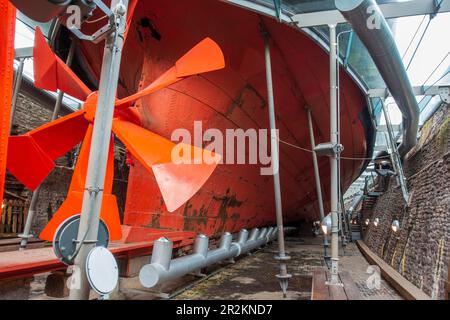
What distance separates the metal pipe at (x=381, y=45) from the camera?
4.25 meters

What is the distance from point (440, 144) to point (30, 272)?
25.0 feet

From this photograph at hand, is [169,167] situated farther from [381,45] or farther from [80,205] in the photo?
[381,45]

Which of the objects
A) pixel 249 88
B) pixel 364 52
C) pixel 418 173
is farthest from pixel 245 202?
pixel 418 173

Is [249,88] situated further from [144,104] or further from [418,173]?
[418,173]

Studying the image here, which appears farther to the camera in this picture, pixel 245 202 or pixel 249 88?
pixel 245 202

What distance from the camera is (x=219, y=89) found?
227 inches

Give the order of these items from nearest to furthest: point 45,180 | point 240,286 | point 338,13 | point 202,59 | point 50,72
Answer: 1. point 202,59
2. point 50,72
3. point 338,13
4. point 240,286
5. point 45,180

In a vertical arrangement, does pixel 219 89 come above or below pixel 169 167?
above

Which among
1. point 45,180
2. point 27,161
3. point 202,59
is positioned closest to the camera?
point 202,59

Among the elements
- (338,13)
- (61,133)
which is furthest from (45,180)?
(338,13)

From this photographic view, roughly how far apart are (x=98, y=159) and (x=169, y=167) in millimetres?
850

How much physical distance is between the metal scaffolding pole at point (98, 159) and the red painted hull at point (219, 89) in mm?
2805

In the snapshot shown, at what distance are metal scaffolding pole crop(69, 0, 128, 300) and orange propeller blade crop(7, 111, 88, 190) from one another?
5.29 ft
